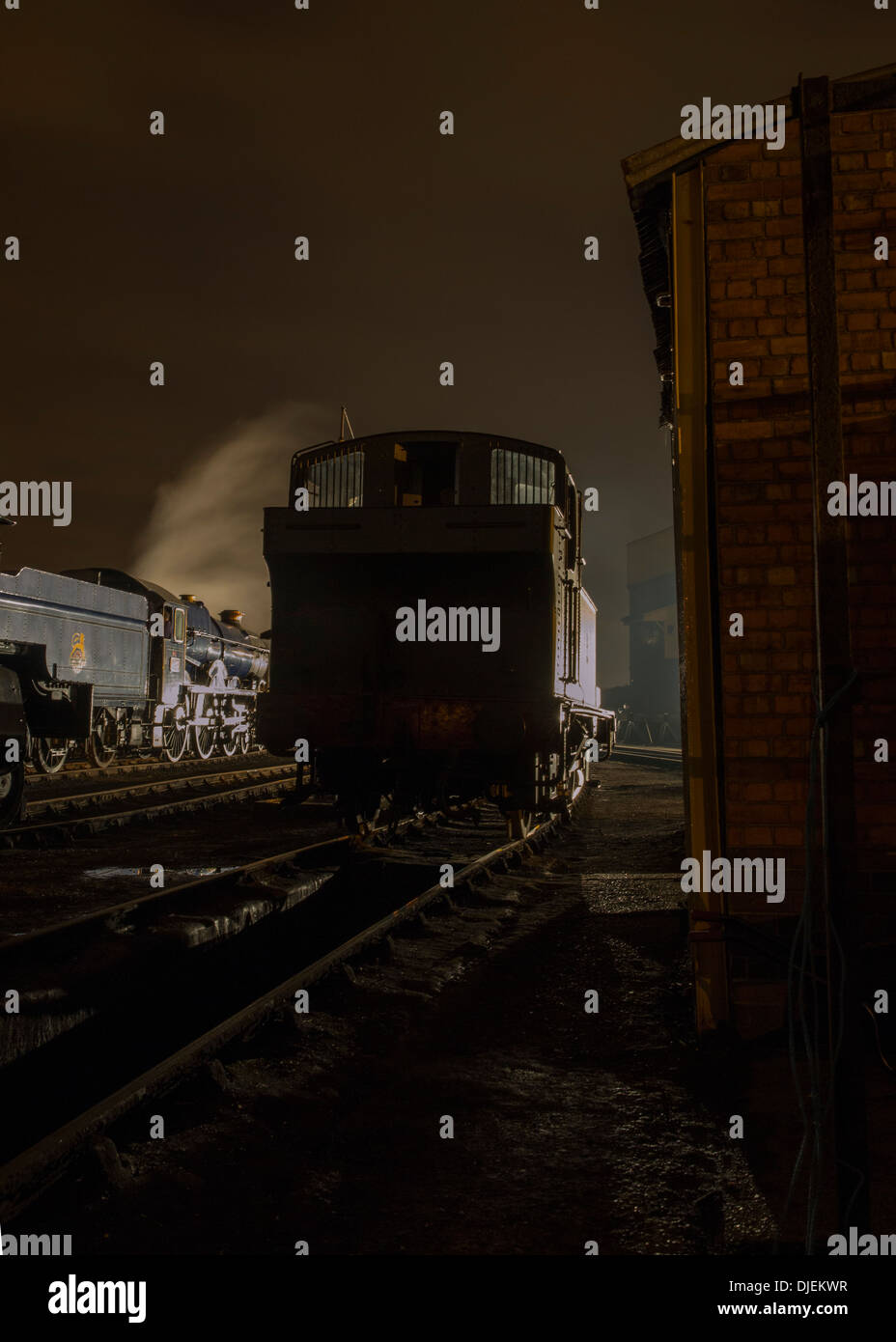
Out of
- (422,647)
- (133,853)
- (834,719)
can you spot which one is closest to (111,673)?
(133,853)

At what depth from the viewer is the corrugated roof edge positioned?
4430 mm

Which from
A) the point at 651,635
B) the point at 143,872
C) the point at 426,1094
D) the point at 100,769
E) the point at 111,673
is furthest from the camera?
the point at 651,635

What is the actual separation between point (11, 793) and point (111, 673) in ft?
22.1

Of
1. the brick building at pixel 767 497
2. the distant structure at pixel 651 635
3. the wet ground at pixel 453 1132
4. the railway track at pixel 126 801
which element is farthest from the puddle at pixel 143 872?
the distant structure at pixel 651 635

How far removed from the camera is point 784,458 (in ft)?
14.7

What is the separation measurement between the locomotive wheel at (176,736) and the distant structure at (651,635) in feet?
68.5

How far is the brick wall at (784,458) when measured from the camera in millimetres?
4309

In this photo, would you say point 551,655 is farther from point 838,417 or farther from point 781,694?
point 838,417

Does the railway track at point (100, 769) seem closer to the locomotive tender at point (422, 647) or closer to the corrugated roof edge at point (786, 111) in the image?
the locomotive tender at point (422, 647)

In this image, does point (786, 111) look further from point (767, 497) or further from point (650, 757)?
point (650, 757)

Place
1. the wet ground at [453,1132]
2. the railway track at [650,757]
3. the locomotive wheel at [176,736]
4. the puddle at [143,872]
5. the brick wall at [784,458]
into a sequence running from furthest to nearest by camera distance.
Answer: the railway track at [650,757] < the locomotive wheel at [176,736] < the puddle at [143,872] < the brick wall at [784,458] < the wet ground at [453,1132]

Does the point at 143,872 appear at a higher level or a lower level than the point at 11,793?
lower

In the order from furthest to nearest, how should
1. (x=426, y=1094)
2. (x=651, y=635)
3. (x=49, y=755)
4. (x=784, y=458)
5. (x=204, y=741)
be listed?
(x=651, y=635)
(x=204, y=741)
(x=49, y=755)
(x=784, y=458)
(x=426, y=1094)
